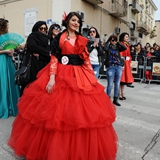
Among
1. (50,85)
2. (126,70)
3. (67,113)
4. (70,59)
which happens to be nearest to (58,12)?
(126,70)

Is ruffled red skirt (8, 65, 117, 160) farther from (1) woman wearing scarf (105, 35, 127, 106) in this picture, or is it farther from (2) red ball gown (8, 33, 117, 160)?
(1) woman wearing scarf (105, 35, 127, 106)

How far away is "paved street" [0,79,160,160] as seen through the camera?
8.79 ft

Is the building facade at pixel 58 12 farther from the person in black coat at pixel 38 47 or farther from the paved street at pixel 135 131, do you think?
the person in black coat at pixel 38 47

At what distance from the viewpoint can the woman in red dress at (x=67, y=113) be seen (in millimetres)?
2006

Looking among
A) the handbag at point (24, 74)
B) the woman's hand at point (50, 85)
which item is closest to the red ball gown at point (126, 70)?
the handbag at point (24, 74)

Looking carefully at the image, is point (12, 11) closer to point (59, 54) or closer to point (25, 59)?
point (25, 59)

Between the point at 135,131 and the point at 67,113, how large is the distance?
77.2 inches

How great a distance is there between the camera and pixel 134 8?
23719 millimetres

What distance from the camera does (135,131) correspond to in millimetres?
3547

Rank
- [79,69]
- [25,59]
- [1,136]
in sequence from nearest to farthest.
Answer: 1. [79,69]
2. [1,136]
3. [25,59]

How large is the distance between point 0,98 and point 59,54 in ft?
6.79

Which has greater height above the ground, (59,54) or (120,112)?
(59,54)

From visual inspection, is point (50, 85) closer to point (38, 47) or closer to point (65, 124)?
point (65, 124)

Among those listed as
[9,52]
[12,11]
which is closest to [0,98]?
[9,52]
